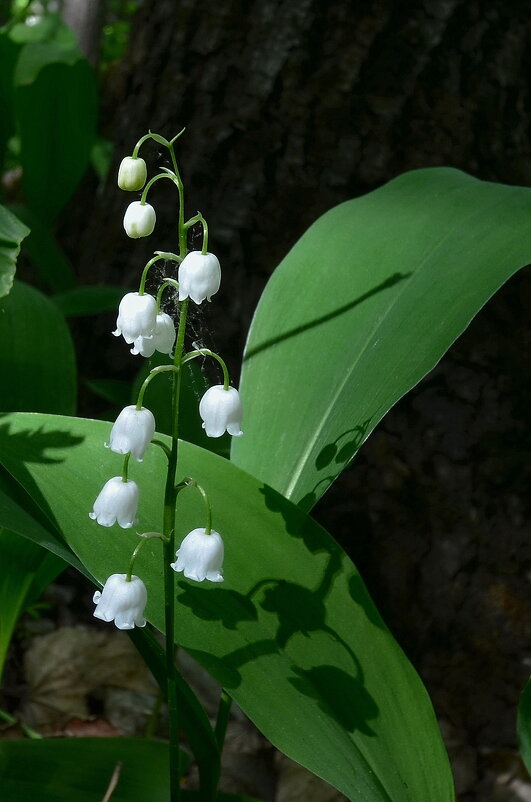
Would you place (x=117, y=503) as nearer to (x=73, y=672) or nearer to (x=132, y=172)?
(x=132, y=172)

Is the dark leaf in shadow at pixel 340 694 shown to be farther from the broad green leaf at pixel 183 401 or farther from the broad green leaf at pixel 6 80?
the broad green leaf at pixel 6 80

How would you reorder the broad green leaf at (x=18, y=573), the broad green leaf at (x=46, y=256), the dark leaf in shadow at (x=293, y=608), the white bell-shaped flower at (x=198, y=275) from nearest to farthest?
the white bell-shaped flower at (x=198, y=275)
the dark leaf in shadow at (x=293, y=608)
the broad green leaf at (x=18, y=573)
the broad green leaf at (x=46, y=256)

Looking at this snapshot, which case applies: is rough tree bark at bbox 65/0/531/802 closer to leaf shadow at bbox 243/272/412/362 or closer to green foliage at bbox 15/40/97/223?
leaf shadow at bbox 243/272/412/362

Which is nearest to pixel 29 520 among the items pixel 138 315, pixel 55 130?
pixel 138 315

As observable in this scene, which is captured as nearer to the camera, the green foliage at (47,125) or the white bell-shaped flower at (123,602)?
the white bell-shaped flower at (123,602)

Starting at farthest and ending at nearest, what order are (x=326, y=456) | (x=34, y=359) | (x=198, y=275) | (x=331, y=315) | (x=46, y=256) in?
(x=46, y=256) < (x=34, y=359) < (x=331, y=315) < (x=326, y=456) < (x=198, y=275)

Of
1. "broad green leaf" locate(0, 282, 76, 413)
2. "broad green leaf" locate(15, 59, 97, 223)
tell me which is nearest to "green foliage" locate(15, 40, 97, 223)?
"broad green leaf" locate(15, 59, 97, 223)

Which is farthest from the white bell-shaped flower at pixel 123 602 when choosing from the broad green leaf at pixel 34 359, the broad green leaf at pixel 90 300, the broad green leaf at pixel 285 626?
the broad green leaf at pixel 90 300
